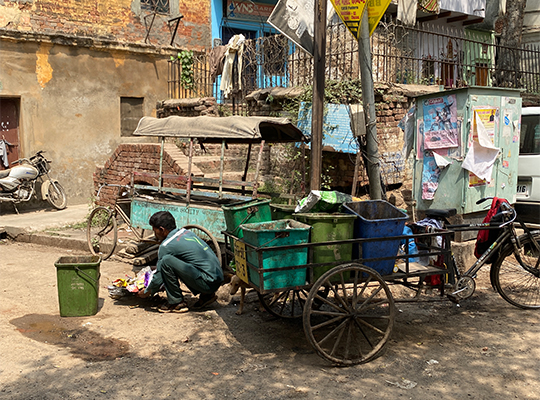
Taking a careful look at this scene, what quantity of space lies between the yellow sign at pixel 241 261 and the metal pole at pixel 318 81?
6.77ft

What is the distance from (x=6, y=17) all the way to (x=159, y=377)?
12804 millimetres

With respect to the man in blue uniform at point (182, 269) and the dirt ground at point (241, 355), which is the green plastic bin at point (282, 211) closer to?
the man in blue uniform at point (182, 269)

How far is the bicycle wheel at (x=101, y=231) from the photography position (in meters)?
8.73

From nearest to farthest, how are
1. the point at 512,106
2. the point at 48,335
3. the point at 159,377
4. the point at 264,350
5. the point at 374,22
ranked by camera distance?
the point at 159,377, the point at 264,350, the point at 48,335, the point at 374,22, the point at 512,106

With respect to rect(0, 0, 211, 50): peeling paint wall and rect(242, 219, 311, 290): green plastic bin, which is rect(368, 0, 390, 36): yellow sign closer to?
rect(242, 219, 311, 290): green plastic bin

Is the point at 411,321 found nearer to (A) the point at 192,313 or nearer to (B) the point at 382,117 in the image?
(A) the point at 192,313

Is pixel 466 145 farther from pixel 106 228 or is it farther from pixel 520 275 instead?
pixel 106 228

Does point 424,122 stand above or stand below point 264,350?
above

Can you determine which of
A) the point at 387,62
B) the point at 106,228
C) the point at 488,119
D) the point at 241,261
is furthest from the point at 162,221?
the point at 387,62

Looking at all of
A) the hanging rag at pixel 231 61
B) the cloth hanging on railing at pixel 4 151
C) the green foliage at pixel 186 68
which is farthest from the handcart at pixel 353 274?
the green foliage at pixel 186 68

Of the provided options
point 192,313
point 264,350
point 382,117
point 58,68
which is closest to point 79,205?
point 58,68

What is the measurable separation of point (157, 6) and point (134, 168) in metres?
7.99

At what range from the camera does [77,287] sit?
19.4 feet

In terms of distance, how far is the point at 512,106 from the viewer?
7801mm
